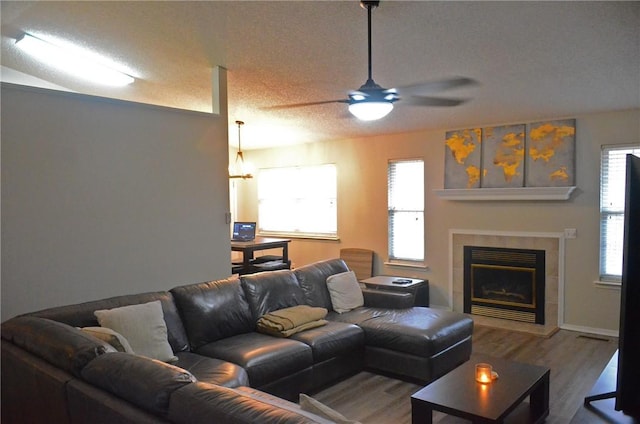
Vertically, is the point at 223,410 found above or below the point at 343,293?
above

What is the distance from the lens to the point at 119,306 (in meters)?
3.02

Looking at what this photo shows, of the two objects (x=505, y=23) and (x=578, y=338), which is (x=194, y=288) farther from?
(x=578, y=338)

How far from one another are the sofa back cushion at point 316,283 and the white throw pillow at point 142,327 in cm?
157

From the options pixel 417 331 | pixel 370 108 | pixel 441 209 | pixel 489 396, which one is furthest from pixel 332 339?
pixel 441 209

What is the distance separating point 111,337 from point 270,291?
1.65 m

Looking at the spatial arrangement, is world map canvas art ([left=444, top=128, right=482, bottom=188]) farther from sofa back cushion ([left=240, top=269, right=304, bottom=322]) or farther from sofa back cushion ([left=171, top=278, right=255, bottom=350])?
sofa back cushion ([left=171, top=278, right=255, bottom=350])

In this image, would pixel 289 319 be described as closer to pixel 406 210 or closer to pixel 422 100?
pixel 422 100

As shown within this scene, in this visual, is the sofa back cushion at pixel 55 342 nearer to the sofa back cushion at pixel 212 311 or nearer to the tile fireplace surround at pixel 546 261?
the sofa back cushion at pixel 212 311

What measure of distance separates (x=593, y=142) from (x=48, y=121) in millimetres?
5241

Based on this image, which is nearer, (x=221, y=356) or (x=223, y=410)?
(x=223, y=410)

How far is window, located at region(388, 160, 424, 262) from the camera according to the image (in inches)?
251

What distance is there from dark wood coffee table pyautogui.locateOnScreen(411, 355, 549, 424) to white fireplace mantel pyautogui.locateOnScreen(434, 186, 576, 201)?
8.54 feet

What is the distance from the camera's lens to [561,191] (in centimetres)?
504

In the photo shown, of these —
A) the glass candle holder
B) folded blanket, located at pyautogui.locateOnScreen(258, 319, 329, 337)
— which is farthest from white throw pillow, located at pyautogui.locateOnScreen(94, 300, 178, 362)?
the glass candle holder
